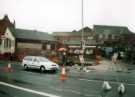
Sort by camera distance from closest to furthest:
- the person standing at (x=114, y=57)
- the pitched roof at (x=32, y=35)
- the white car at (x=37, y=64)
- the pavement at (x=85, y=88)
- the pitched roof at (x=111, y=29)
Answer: the pavement at (x=85, y=88) → the pitched roof at (x=111, y=29) → the person standing at (x=114, y=57) → the pitched roof at (x=32, y=35) → the white car at (x=37, y=64)

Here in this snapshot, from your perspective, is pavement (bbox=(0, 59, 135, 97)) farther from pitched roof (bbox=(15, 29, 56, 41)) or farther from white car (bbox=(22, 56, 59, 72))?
white car (bbox=(22, 56, 59, 72))

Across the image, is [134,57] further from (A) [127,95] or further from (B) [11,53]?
(B) [11,53]

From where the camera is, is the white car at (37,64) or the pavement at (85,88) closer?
the pavement at (85,88)

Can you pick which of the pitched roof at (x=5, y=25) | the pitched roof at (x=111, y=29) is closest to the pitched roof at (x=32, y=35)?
the pitched roof at (x=5, y=25)

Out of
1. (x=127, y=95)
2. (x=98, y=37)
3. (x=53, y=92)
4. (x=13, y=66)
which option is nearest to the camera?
(x=127, y=95)

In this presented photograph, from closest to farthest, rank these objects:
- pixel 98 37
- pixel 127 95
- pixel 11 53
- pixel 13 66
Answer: pixel 127 95 < pixel 98 37 < pixel 11 53 < pixel 13 66

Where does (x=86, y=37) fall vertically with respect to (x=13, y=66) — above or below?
above

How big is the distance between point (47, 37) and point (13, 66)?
16.8ft

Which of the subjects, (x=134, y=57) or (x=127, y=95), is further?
(x=134, y=57)

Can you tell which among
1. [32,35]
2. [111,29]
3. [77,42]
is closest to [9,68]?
[32,35]

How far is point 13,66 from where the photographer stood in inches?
608

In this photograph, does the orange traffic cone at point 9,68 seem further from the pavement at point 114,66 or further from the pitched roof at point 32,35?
the pavement at point 114,66

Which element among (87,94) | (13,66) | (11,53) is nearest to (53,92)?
(87,94)

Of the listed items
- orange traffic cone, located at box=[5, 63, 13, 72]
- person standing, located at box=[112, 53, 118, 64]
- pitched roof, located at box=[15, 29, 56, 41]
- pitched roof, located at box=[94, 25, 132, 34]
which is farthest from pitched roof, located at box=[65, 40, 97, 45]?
orange traffic cone, located at box=[5, 63, 13, 72]
